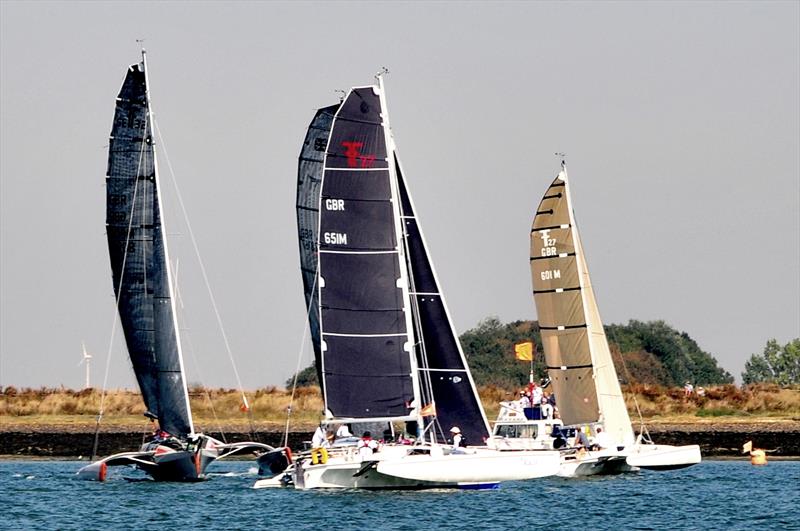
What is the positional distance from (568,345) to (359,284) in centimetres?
1302

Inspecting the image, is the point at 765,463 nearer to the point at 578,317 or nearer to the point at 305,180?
the point at 578,317

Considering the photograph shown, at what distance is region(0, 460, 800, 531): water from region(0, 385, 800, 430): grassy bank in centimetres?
1803

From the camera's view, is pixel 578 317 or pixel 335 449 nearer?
pixel 335 449

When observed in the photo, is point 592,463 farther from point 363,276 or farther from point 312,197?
point 312,197

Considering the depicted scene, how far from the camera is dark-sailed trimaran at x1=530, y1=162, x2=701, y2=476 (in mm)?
60031

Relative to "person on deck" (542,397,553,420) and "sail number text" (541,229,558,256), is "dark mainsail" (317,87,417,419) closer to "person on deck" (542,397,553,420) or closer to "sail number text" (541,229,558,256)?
"person on deck" (542,397,553,420)

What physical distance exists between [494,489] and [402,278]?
21.5ft

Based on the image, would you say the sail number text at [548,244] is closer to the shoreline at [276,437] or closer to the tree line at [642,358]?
the shoreline at [276,437]

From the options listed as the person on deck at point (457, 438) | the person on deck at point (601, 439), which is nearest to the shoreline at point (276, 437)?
the person on deck at point (601, 439)

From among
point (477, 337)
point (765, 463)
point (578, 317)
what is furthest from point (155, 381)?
point (477, 337)

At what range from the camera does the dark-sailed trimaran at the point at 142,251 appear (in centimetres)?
5709

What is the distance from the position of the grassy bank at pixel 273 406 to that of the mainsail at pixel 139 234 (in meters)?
17.0

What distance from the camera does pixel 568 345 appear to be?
61531 millimetres

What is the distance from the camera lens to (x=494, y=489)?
51688mm
